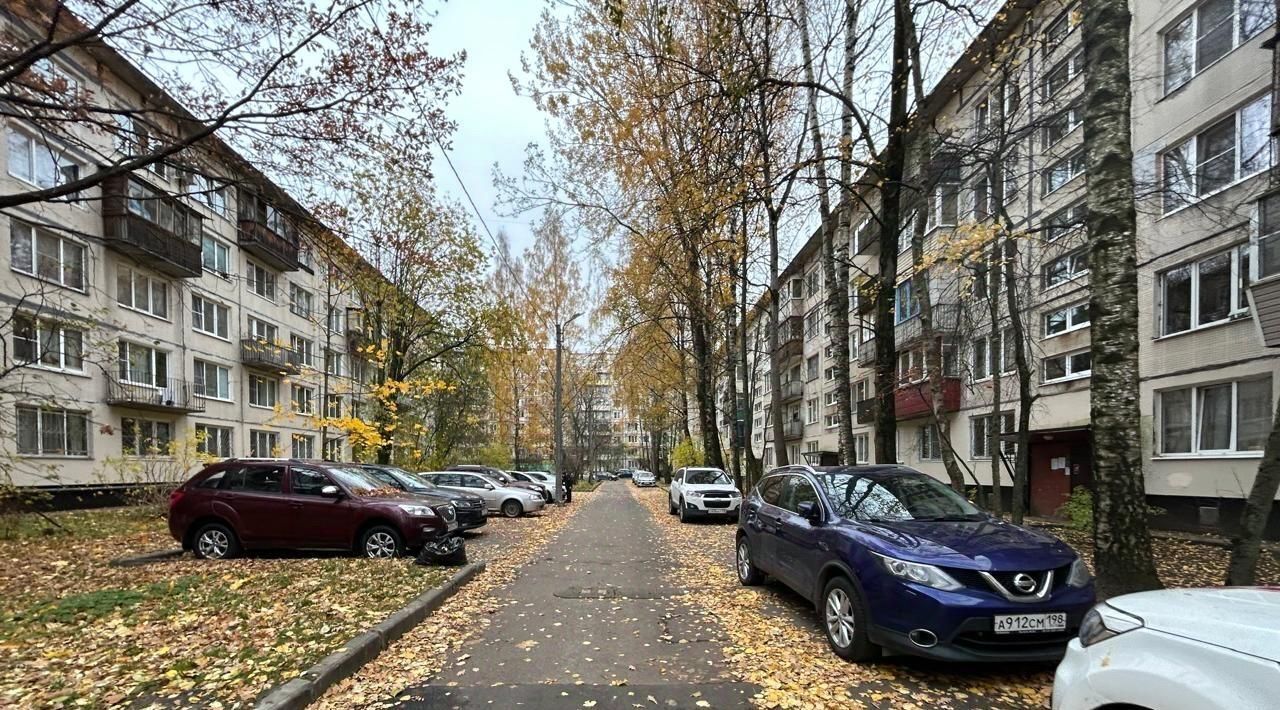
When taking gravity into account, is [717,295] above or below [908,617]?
above

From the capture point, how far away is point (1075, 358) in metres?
18.4

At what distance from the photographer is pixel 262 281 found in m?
33.2

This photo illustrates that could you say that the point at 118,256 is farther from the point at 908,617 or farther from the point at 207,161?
the point at 908,617

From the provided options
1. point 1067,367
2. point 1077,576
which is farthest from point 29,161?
point 1067,367

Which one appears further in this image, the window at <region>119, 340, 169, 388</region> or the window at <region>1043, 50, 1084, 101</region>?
the window at <region>119, 340, 169, 388</region>

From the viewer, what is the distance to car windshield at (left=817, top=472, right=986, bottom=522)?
5.98 meters

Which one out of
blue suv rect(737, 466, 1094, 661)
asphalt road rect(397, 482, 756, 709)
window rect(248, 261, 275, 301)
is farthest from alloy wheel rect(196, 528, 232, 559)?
window rect(248, 261, 275, 301)

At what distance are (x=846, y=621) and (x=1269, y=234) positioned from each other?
41.0 ft

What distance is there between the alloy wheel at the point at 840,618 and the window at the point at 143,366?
2556 centimetres

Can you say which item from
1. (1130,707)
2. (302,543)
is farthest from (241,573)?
(1130,707)

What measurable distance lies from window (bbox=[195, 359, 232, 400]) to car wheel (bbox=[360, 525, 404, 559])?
72.2 feet

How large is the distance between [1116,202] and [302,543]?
11413 mm

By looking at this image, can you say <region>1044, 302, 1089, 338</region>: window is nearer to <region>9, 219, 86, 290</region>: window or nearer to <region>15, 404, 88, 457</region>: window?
<region>15, 404, 88, 457</region>: window

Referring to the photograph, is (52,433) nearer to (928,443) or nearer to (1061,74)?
(1061,74)
